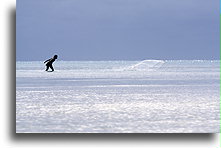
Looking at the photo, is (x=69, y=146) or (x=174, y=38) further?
(x=174, y=38)

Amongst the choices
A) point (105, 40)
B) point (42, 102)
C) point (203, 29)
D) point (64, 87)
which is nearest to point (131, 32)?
point (105, 40)

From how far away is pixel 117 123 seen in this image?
6.96 metres

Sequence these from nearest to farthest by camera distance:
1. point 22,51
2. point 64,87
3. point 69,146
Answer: point 69,146 → point 22,51 → point 64,87

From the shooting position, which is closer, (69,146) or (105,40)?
(69,146)

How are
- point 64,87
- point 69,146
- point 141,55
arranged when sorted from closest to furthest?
point 69,146 → point 141,55 → point 64,87

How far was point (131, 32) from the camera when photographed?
25.5 feet

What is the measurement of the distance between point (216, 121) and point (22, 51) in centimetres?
230

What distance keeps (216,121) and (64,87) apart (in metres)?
3.96

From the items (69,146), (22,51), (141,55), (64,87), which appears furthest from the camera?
(64,87)

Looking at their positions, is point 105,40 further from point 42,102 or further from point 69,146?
point 69,146

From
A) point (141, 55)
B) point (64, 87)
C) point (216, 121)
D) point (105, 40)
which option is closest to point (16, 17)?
point (105, 40)
